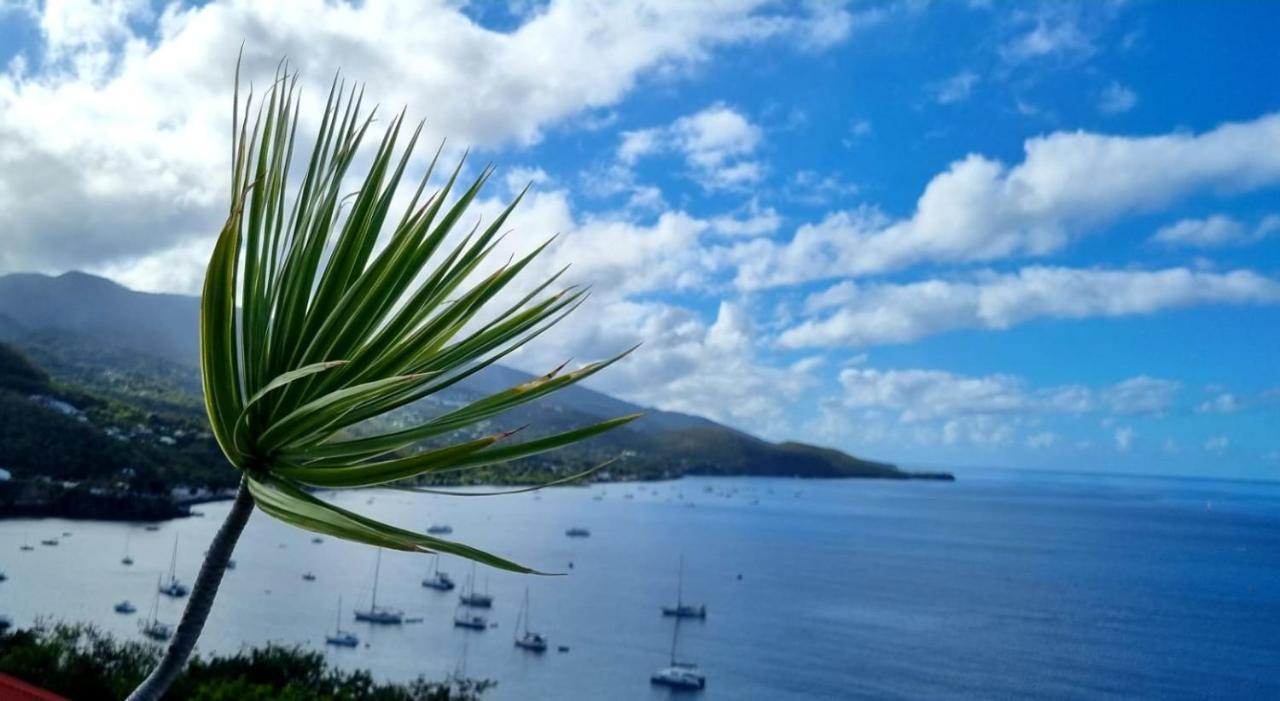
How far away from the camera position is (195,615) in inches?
53.3

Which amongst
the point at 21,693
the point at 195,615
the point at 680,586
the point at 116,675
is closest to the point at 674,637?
the point at 680,586

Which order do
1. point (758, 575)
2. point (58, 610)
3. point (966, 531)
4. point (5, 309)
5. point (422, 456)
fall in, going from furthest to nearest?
point (966, 531)
point (5, 309)
point (758, 575)
point (58, 610)
point (422, 456)

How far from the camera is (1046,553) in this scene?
6706cm

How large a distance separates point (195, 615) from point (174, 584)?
133 ft

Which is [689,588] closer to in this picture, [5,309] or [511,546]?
[511,546]

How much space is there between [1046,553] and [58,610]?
60.5 m

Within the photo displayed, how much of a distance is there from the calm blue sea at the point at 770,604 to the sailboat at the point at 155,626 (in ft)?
1.65

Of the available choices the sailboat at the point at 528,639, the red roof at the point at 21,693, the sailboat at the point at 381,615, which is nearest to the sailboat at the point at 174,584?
the sailboat at the point at 381,615

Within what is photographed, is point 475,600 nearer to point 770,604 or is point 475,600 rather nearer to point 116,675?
point 770,604

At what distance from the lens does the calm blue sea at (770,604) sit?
32.4m

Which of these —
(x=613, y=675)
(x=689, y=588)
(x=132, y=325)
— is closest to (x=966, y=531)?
(x=689, y=588)

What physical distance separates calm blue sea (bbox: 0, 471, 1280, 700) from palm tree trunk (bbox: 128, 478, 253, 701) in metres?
29.7

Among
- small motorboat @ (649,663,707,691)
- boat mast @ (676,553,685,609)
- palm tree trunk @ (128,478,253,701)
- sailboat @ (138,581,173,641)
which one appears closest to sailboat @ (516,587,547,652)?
small motorboat @ (649,663,707,691)

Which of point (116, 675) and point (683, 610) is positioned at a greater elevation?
point (116, 675)
